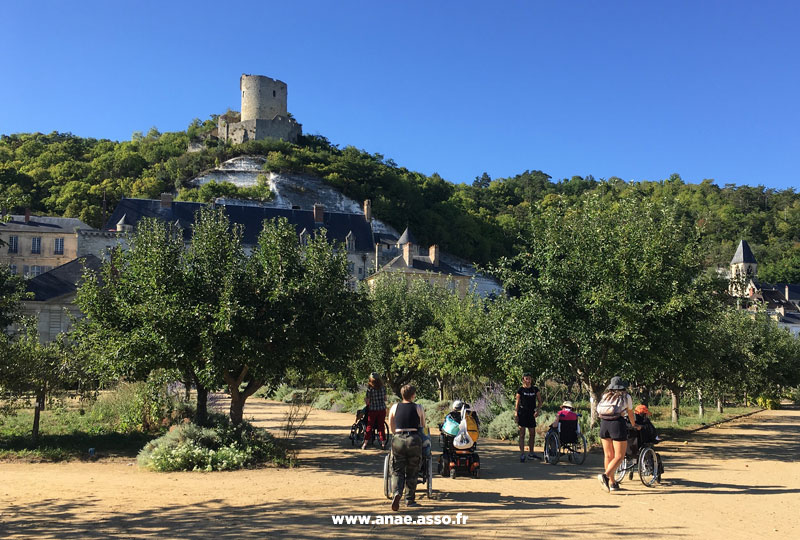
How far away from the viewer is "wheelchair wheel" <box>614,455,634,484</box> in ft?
31.6

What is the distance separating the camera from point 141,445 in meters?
14.2

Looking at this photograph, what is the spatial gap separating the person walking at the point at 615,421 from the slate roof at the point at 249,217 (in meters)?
52.1

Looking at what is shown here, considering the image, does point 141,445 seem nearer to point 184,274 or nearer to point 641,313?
point 184,274

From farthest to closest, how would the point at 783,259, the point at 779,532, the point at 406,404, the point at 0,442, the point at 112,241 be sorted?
the point at 783,259, the point at 112,241, the point at 0,442, the point at 406,404, the point at 779,532

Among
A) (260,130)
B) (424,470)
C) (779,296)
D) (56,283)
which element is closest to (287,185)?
(260,130)

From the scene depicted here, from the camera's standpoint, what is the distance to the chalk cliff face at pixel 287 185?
91.1 metres

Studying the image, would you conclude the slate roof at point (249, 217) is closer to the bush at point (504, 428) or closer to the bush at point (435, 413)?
the bush at point (435, 413)

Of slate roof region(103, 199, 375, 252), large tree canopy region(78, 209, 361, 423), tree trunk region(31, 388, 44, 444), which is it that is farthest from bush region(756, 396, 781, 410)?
slate roof region(103, 199, 375, 252)

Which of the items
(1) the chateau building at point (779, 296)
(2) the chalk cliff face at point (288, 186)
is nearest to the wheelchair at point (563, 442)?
(1) the chateau building at point (779, 296)

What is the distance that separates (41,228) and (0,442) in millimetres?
57613

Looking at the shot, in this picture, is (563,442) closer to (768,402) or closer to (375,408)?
(375,408)

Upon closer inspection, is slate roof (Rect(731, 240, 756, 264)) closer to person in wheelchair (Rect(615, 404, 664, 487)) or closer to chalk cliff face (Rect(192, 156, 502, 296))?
chalk cliff face (Rect(192, 156, 502, 296))

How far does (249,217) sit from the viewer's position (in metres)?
68.4

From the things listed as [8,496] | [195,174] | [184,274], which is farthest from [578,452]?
[195,174]
